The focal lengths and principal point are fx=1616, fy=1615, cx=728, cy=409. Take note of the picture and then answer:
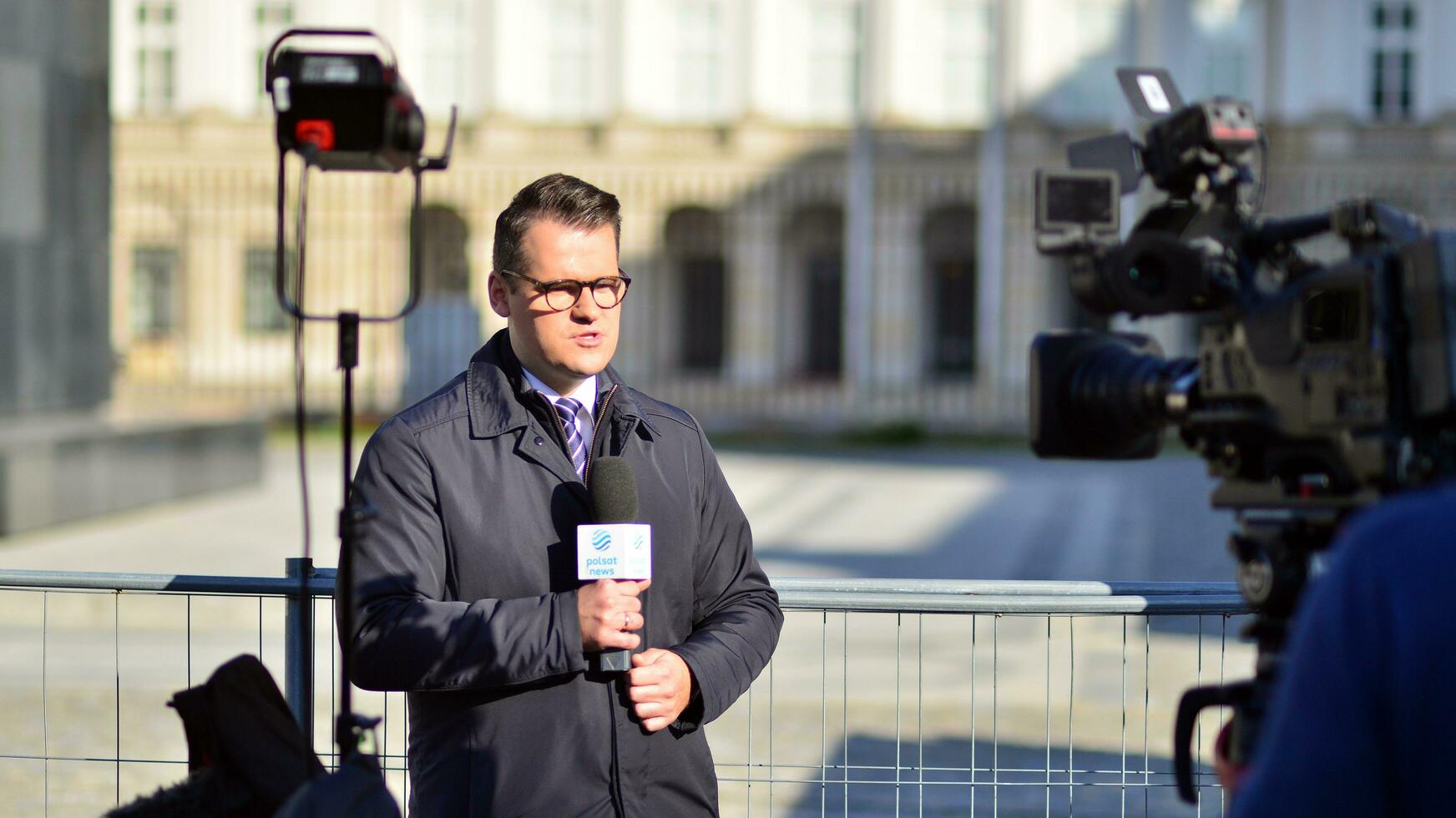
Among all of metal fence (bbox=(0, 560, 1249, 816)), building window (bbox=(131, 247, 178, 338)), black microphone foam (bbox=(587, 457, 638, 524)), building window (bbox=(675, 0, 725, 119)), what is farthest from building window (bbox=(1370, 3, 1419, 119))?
black microphone foam (bbox=(587, 457, 638, 524))

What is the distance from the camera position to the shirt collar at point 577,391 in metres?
2.76

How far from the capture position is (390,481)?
2.59 m

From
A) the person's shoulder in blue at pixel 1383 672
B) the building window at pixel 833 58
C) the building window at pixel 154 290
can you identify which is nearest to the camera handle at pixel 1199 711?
the person's shoulder in blue at pixel 1383 672

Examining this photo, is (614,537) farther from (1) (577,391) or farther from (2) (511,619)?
(1) (577,391)

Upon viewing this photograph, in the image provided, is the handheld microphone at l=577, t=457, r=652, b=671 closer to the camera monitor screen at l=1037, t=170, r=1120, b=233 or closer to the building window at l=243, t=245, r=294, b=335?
the camera monitor screen at l=1037, t=170, r=1120, b=233

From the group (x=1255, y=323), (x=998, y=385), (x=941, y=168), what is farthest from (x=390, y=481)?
(x=941, y=168)

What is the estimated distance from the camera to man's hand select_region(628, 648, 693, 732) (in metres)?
2.54

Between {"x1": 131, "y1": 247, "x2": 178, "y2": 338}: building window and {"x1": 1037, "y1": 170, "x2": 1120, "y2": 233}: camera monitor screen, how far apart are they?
2906cm

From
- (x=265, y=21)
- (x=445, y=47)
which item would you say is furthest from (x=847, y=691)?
(x=265, y=21)

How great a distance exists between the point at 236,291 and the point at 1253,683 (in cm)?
2926

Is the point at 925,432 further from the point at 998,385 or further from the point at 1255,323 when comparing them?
the point at 1255,323

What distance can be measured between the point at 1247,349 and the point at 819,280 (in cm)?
2968

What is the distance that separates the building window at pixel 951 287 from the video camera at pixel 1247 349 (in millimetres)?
28117

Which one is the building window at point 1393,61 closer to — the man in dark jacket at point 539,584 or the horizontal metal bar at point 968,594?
the horizontal metal bar at point 968,594
